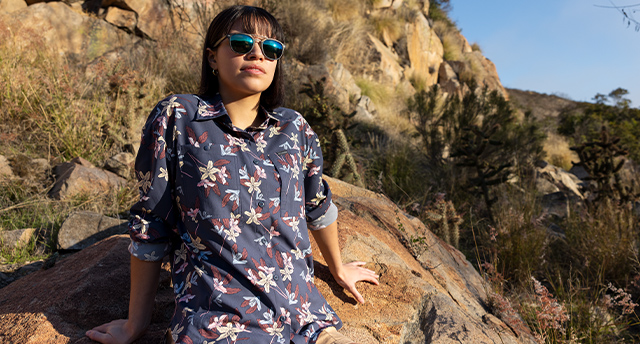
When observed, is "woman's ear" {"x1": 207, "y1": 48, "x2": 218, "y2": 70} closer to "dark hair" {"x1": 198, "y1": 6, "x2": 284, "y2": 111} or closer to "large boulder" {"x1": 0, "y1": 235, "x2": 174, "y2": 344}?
"dark hair" {"x1": 198, "y1": 6, "x2": 284, "y2": 111}

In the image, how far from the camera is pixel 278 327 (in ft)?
5.06

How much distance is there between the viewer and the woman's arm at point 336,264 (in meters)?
2.04

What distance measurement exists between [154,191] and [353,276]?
3.46 feet

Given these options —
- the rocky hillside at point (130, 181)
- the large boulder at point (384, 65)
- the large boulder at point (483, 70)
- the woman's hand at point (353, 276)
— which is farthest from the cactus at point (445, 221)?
the large boulder at point (483, 70)

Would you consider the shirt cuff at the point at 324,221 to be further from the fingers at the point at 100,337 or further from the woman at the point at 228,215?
the fingers at the point at 100,337

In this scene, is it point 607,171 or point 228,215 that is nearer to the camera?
point 228,215

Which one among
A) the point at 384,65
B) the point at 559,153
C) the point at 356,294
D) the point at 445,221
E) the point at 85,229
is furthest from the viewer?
the point at 559,153

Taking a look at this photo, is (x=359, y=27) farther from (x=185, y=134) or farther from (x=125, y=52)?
(x=185, y=134)

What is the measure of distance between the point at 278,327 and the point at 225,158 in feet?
2.04

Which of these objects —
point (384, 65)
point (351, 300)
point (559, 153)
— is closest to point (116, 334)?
point (351, 300)

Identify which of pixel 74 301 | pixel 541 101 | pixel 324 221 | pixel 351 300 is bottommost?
pixel 74 301

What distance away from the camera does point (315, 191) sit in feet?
6.41

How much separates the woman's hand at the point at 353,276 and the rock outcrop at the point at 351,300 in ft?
0.17

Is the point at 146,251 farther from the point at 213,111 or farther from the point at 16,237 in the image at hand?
the point at 16,237
